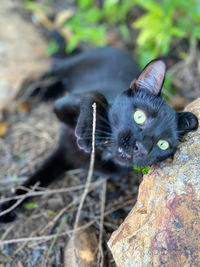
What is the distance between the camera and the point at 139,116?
174 centimetres

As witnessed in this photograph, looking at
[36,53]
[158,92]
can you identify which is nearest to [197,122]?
[158,92]

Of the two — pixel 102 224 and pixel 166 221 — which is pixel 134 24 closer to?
pixel 102 224

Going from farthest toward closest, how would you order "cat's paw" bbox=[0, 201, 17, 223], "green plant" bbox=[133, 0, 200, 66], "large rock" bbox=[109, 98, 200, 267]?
"green plant" bbox=[133, 0, 200, 66]
"cat's paw" bbox=[0, 201, 17, 223]
"large rock" bbox=[109, 98, 200, 267]

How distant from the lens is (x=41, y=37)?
3.91 m

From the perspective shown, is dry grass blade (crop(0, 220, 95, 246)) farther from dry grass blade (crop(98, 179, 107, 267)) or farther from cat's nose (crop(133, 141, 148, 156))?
cat's nose (crop(133, 141, 148, 156))

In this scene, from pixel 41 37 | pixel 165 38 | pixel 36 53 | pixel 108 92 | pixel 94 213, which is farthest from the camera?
pixel 41 37

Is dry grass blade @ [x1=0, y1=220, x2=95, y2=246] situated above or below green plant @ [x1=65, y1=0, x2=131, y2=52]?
below

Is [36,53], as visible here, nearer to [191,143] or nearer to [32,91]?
[32,91]

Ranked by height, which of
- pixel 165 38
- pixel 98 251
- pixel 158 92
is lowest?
pixel 98 251

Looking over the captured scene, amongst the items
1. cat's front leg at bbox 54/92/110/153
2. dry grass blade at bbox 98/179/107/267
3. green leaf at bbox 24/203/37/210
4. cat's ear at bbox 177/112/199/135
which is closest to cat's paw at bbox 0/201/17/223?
green leaf at bbox 24/203/37/210

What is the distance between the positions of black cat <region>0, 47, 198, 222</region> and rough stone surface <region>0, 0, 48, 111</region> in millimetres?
1165

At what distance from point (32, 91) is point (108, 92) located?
1365mm

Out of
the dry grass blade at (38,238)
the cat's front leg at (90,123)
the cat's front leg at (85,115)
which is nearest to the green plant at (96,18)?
the cat's front leg at (85,115)

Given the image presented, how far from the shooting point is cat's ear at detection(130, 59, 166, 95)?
68.9 inches
